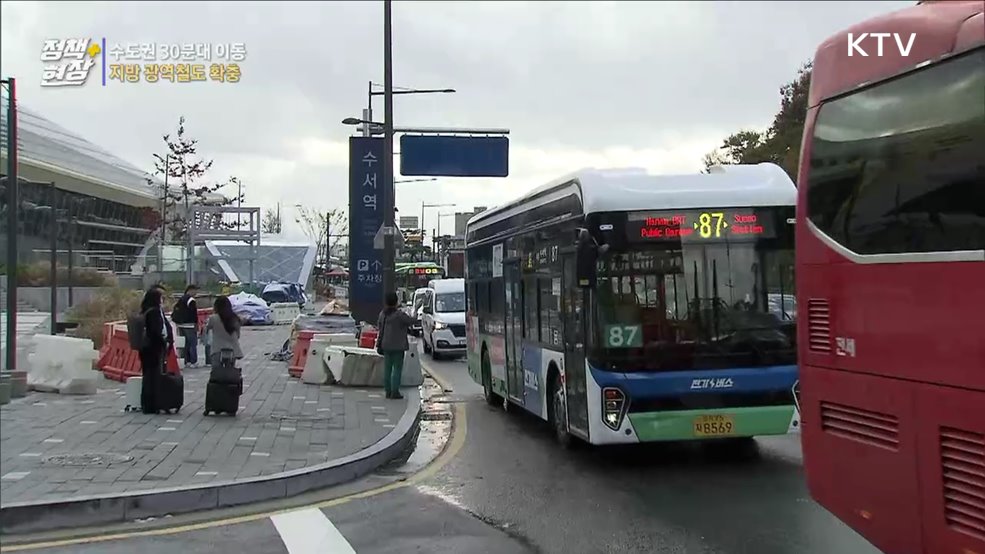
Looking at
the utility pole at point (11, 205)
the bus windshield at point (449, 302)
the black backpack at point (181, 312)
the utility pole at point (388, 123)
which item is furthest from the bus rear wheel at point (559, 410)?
the bus windshield at point (449, 302)

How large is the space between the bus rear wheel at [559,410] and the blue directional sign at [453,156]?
37.9ft

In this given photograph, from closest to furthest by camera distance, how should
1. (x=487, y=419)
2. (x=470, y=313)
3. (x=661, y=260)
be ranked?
(x=661, y=260), (x=487, y=419), (x=470, y=313)

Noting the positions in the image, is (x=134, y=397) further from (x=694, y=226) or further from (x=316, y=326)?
(x=316, y=326)

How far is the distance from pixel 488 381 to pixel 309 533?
821 centimetres

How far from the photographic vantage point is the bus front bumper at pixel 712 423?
920 centimetres

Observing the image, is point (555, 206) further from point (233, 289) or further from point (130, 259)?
point (233, 289)

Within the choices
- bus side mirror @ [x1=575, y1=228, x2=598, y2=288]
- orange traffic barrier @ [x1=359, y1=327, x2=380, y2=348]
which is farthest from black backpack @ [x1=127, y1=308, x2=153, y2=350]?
orange traffic barrier @ [x1=359, y1=327, x2=380, y2=348]

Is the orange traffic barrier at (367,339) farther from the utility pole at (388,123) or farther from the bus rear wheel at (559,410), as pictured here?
the bus rear wheel at (559,410)

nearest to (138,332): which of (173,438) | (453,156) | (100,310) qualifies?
A: (173,438)

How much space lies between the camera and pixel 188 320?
65.9 feet

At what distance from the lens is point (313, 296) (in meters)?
70.6

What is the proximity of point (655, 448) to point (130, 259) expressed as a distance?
3012cm

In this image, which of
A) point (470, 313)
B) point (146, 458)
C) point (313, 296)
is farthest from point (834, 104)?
point (313, 296)

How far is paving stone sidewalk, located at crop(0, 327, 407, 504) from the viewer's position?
333 inches
